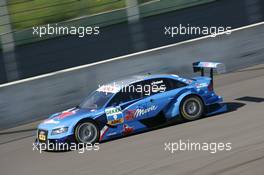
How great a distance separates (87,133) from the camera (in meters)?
11.9

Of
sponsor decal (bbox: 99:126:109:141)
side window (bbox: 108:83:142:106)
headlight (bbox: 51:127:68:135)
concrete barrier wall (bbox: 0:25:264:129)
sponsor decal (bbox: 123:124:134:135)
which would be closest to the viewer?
headlight (bbox: 51:127:68:135)

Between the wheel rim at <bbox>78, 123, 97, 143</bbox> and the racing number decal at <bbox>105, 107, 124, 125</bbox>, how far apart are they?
371 millimetres

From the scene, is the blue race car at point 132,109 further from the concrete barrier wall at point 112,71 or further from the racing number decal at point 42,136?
the concrete barrier wall at point 112,71

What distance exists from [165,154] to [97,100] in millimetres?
2723

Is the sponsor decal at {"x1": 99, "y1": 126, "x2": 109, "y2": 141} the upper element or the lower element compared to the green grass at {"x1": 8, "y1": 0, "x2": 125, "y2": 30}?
lower

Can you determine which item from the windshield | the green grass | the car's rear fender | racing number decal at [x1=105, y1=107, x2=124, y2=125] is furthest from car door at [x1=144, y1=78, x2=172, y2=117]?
the green grass

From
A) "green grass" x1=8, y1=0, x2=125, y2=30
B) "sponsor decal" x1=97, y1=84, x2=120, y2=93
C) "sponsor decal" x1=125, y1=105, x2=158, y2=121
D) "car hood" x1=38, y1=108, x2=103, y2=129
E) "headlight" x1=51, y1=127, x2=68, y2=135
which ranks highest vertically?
"green grass" x1=8, y1=0, x2=125, y2=30

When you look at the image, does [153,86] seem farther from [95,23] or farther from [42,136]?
[95,23]

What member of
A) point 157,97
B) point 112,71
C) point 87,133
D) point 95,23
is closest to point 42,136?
point 87,133

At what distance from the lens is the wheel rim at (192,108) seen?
12.9m

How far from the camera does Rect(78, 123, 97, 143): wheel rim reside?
38.9 ft

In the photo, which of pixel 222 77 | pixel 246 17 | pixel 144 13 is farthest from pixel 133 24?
pixel 246 17

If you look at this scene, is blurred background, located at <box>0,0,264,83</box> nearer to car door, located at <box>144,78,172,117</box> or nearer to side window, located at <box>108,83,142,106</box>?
side window, located at <box>108,83,142,106</box>

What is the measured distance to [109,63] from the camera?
16.6m
